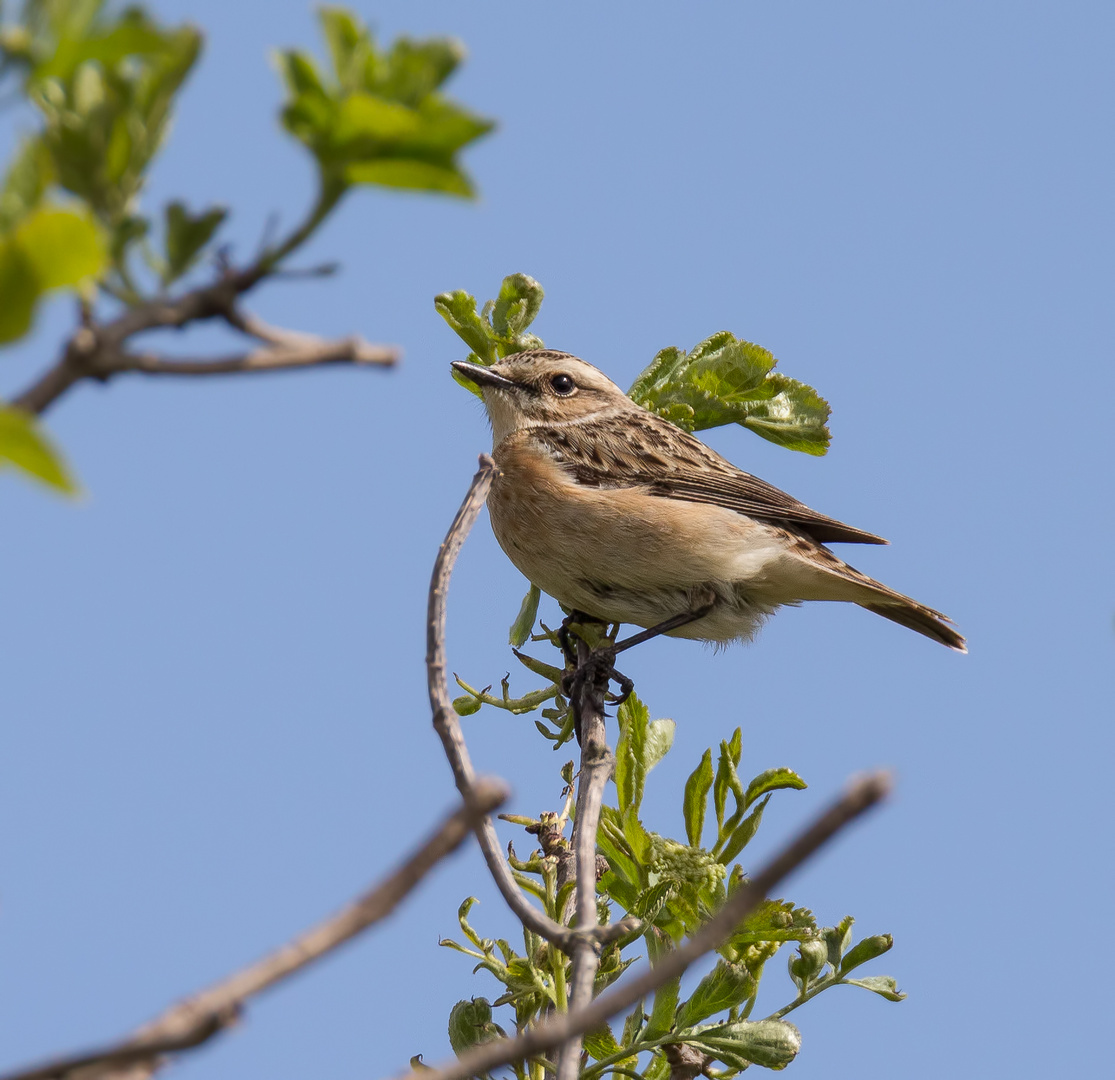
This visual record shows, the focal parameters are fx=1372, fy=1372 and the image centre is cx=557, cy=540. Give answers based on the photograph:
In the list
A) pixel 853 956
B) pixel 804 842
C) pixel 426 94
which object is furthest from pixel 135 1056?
pixel 853 956

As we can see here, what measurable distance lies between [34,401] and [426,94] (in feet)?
1.81

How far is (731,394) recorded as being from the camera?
17.8 ft

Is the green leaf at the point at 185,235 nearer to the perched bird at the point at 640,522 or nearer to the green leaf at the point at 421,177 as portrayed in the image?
the green leaf at the point at 421,177

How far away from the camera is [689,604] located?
272 inches

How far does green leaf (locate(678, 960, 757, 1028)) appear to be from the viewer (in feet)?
11.2

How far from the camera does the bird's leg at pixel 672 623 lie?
658 cm

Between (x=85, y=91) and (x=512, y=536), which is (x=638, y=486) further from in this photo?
(x=85, y=91)

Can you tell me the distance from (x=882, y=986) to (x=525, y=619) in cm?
233

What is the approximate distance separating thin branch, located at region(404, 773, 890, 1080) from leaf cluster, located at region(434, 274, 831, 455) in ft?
13.6

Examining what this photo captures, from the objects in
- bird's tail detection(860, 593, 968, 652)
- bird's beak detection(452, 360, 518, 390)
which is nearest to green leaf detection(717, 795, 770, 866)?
bird's beak detection(452, 360, 518, 390)

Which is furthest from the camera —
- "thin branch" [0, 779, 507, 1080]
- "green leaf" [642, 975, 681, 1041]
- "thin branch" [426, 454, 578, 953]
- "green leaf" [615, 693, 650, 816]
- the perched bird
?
the perched bird

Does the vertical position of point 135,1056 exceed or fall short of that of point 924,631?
it falls short

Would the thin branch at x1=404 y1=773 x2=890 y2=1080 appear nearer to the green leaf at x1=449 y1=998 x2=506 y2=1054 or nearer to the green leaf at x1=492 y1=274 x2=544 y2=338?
the green leaf at x1=449 y1=998 x2=506 y2=1054

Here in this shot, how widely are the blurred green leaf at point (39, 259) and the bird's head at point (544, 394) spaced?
6.23 m
